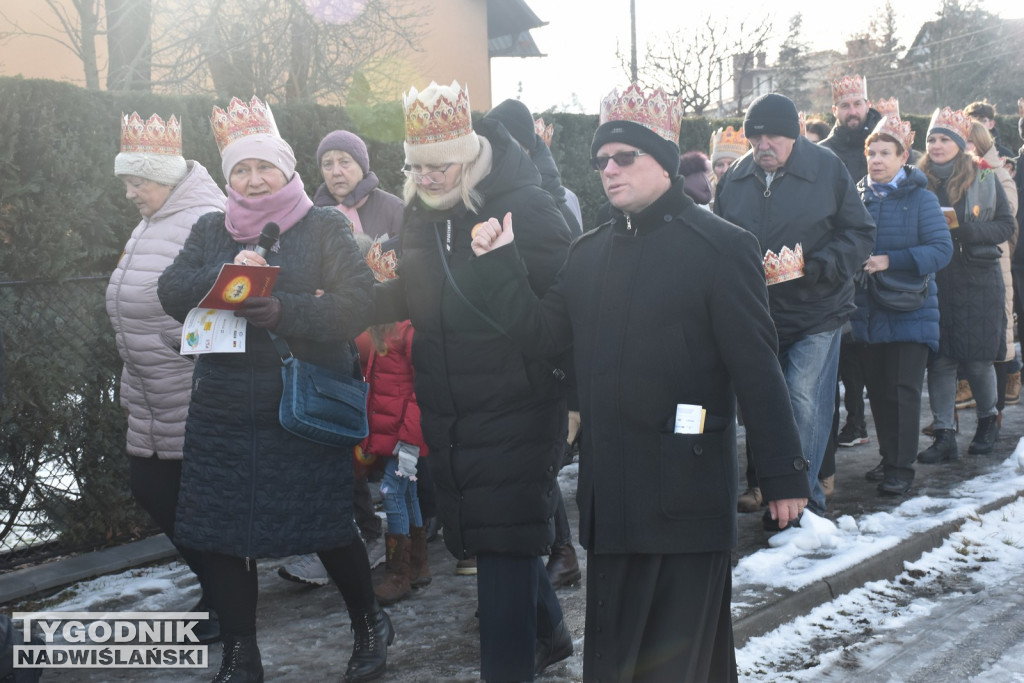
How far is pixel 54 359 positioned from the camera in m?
5.92

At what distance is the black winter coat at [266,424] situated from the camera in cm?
404

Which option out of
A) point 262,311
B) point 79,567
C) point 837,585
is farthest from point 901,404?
point 79,567

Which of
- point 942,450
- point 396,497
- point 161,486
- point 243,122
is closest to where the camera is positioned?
point 243,122

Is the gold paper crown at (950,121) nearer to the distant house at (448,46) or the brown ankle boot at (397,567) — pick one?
the brown ankle boot at (397,567)

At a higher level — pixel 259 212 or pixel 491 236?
pixel 259 212

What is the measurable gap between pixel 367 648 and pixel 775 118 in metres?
3.34

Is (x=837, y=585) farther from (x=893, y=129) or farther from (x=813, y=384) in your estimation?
(x=893, y=129)

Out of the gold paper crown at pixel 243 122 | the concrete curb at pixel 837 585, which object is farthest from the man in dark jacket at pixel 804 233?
the gold paper crown at pixel 243 122

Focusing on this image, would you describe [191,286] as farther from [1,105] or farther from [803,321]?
[803,321]

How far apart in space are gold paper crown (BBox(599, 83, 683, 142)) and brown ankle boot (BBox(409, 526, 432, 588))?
8.52 ft

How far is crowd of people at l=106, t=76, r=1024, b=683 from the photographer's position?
325cm

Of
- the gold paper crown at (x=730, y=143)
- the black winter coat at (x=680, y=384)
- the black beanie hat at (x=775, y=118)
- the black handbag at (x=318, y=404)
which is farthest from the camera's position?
the gold paper crown at (x=730, y=143)

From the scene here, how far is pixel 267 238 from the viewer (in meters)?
4.07

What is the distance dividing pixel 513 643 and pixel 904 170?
4.30 metres
